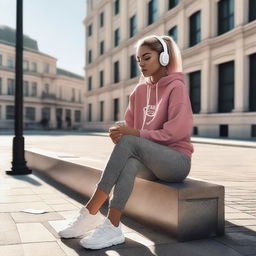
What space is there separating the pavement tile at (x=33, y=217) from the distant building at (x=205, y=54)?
1736cm

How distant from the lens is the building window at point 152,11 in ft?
99.9

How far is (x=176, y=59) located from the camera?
3.31 metres

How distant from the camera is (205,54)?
23406mm

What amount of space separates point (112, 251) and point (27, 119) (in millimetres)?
60102

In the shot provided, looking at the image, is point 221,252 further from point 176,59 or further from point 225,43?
point 225,43

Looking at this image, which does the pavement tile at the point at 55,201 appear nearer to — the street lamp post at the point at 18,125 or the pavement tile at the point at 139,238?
the pavement tile at the point at 139,238

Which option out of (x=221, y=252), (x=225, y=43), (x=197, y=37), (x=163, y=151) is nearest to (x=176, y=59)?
(x=163, y=151)

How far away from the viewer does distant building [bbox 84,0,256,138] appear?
20.3 metres

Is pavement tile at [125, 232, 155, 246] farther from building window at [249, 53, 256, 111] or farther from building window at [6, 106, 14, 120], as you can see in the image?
building window at [6, 106, 14, 120]

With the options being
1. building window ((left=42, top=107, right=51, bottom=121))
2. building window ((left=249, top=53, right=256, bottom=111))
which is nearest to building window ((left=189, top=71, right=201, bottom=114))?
building window ((left=249, top=53, right=256, bottom=111))

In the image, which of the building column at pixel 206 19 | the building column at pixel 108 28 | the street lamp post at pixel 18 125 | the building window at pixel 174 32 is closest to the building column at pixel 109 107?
the building column at pixel 108 28

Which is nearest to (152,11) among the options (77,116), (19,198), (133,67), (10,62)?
(133,67)

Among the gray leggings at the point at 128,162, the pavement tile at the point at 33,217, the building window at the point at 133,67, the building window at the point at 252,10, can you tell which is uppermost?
the building window at the point at 252,10

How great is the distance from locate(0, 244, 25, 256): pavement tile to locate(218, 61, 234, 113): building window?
20694 mm
